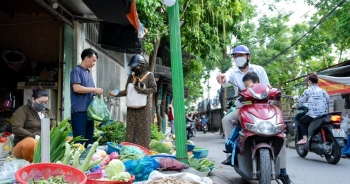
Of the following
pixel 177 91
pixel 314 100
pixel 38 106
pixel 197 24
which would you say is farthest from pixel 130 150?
pixel 197 24

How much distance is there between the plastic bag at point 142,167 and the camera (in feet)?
12.8

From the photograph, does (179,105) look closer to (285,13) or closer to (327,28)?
(327,28)

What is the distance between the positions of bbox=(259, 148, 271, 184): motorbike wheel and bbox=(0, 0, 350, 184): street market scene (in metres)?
0.01

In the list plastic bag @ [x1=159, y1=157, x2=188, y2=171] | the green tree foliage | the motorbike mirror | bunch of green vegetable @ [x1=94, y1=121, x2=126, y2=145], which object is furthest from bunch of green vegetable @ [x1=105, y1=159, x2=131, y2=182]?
the green tree foliage

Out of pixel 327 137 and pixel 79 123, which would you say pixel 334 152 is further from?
pixel 79 123

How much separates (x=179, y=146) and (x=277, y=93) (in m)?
1.42

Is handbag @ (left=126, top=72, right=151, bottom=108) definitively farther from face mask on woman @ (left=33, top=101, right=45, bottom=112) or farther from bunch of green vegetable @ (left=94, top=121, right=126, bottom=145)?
face mask on woman @ (left=33, top=101, right=45, bottom=112)

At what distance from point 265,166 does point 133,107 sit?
2.83m

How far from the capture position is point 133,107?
607 centimetres

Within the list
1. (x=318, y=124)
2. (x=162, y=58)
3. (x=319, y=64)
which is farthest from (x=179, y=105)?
(x=319, y=64)

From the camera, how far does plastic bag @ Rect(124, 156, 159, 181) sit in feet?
12.8

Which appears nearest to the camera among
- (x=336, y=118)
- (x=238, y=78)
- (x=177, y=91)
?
(x=177, y=91)

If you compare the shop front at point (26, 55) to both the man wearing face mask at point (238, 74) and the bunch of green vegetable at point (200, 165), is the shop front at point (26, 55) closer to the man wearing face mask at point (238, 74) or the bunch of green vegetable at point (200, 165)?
the bunch of green vegetable at point (200, 165)

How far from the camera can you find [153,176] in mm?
3646
